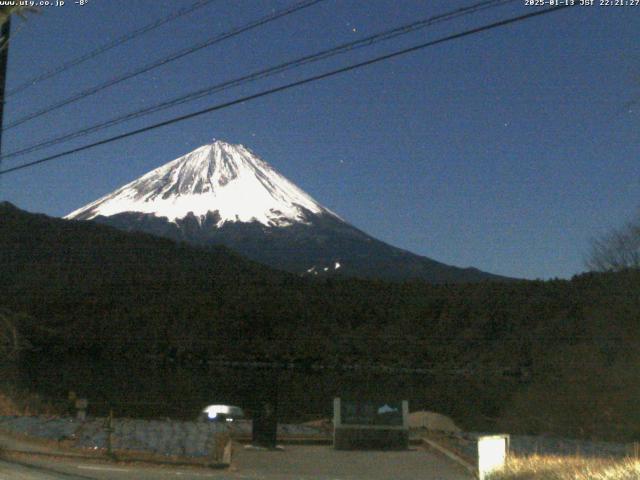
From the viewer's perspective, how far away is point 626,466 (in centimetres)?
816

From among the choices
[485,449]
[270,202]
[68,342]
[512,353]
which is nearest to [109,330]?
Answer: [68,342]

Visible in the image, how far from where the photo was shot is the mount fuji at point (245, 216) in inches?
4545

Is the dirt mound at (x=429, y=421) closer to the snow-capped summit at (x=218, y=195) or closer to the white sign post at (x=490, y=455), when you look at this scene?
the white sign post at (x=490, y=455)

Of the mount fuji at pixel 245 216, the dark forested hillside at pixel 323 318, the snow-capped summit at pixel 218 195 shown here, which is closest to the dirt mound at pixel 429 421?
the dark forested hillside at pixel 323 318

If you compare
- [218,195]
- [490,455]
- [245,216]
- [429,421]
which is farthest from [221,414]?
[218,195]

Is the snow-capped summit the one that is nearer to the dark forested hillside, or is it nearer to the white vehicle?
the dark forested hillside

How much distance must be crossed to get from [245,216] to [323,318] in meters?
63.3

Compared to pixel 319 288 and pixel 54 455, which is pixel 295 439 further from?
pixel 319 288

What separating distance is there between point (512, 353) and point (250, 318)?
20346 mm

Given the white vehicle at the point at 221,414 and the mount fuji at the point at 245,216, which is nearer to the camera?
the white vehicle at the point at 221,414

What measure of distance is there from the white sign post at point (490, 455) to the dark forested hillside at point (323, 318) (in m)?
27.9

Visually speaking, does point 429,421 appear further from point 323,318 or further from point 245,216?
point 245,216

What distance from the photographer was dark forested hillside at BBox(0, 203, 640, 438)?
145ft

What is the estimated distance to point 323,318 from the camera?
223 feet
